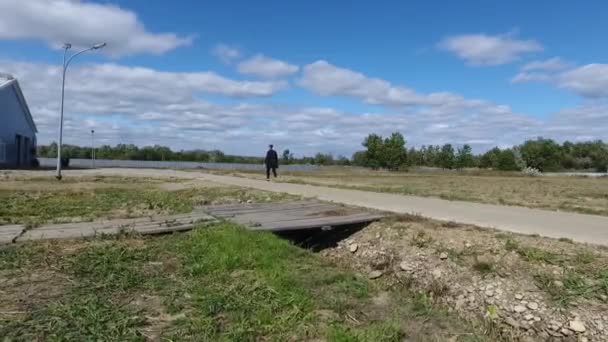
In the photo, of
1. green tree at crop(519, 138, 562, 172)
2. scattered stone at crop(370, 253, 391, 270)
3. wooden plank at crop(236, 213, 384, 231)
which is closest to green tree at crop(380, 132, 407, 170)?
green tree at crop(519, 138, 562, 172)

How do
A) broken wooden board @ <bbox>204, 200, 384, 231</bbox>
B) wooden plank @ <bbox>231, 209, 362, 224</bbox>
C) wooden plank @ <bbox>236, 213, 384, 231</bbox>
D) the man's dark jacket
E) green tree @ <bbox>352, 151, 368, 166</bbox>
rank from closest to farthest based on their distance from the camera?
wooden plank @ <bbox>236, 213, 384, 231</bbox>
broken wooden board @ <bbox>204, 200, 384, 231</bbox>
wooden plank @ <bbox>231, 209, 362, 224</bbox>
the man's dark jacket
green tree @ <bbox>352, 151, 368, 166</bbox>

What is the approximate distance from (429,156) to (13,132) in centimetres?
7195

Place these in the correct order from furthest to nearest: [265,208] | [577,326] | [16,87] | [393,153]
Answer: [393,153]
[16,87]
[265,208]
[577,326]

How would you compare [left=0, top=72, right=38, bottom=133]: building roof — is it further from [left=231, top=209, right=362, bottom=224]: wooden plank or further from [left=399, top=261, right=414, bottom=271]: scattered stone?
[left=399, top=261, right=414, bottom=271]: scattered stone

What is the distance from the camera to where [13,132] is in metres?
46.8

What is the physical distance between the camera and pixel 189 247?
26.2 ft

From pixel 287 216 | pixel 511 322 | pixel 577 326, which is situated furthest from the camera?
pixel 287 216

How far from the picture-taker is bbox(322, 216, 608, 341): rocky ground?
5539mm

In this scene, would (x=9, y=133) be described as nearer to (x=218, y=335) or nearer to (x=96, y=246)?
(x=96, y=246)

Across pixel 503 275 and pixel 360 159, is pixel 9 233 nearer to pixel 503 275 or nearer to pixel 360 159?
pixel 503 275

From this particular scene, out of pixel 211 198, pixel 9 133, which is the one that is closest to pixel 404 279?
pixel 211 198

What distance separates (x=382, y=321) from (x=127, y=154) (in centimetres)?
10145

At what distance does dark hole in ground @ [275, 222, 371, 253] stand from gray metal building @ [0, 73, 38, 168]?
134ft

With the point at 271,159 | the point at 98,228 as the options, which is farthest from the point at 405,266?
the point at 271,159
